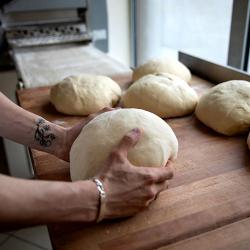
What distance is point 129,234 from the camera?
0.57 meters

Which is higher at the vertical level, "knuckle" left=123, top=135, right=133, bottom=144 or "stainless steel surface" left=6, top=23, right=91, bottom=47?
"knuckle" left=123, top=135, right=133, bottom=144

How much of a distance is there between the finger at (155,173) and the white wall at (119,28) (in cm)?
222

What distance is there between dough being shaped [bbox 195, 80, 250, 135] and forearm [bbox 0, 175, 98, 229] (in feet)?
1.78

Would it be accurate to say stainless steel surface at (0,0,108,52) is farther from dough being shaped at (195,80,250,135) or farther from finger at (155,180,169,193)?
finger at (155,180,169,193)

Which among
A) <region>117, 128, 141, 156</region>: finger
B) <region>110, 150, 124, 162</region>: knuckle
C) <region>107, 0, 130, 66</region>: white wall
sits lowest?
<region>107, 0, 130, 66</region>: white wall

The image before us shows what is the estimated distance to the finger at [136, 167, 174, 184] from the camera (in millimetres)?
594

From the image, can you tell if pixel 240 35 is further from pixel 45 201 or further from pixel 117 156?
pixel 45 201

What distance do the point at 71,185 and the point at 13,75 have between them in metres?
1.61

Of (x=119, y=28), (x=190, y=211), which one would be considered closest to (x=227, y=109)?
(x=190, y=211)

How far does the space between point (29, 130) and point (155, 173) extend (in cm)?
43

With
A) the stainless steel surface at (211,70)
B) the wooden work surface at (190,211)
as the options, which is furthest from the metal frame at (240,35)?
the wooden work surface at (190,211)

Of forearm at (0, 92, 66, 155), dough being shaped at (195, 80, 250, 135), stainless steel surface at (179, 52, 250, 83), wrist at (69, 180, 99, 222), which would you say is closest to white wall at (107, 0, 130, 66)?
stainless steel surface at (179, 52, 250, 83)

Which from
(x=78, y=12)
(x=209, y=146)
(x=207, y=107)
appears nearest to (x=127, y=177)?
(x=209, y=146)

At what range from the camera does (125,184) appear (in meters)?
0.58
